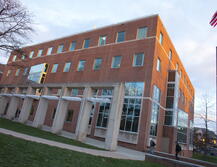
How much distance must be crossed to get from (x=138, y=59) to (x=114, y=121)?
39.5 ft

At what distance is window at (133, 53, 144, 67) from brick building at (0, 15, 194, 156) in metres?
0.14

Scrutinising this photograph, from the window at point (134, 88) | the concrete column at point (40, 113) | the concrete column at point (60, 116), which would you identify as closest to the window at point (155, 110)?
the window at point (134, 88)

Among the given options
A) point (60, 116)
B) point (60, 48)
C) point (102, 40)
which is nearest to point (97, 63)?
point (102, 40)

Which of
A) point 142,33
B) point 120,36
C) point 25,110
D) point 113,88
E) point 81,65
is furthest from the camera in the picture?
point 81,65

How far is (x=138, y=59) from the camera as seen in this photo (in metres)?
24.9

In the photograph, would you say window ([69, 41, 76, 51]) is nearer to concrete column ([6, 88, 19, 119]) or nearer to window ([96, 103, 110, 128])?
concrete column ([6, 88, 19, 119])

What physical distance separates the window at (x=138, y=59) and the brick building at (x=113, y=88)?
5.7 inches

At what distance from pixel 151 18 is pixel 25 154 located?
79.4 feet

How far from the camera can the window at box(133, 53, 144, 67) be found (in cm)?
2453

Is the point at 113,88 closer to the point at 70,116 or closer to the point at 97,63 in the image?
the point at 97,63

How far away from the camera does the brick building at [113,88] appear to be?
19.0 meters

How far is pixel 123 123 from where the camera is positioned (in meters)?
22.9

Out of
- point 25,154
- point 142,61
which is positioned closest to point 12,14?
point 25,154

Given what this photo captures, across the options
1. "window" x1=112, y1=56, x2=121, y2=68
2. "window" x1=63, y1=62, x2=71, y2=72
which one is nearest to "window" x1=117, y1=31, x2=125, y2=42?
"window" x1=112, y1=56, x2=121, y2=68
